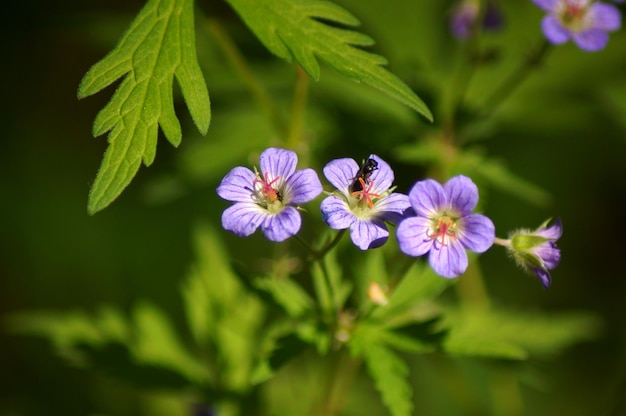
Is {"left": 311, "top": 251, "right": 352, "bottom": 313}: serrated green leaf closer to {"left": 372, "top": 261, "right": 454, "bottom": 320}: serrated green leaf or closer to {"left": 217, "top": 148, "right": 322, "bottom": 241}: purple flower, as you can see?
{"left": 372, "top": 261, "right": 454, "bottom": 320}: serrated green leaf

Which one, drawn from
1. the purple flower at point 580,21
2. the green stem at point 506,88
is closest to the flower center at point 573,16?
the purple flower at point 580,21

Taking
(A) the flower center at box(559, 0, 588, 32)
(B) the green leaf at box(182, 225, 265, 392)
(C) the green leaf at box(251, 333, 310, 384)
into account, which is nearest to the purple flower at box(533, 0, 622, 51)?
(A) the flower center at box(559, 0, 588, 32)

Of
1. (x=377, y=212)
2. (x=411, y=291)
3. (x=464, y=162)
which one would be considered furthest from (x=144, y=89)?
(x=464, y=162)

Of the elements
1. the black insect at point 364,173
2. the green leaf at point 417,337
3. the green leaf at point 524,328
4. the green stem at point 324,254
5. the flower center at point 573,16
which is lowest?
the green leaf at point 417,337

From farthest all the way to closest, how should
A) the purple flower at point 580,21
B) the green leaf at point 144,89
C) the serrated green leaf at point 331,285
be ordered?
the purple flower at point 580,21 < the serrated green leaf at point 331,285 < the green leaf at point 144,89

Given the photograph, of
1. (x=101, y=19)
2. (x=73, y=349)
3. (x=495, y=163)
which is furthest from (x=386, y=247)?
(x=101, y=19)

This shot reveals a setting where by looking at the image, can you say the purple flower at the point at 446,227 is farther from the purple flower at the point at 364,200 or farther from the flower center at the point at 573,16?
the flower center at the point at 573,16
